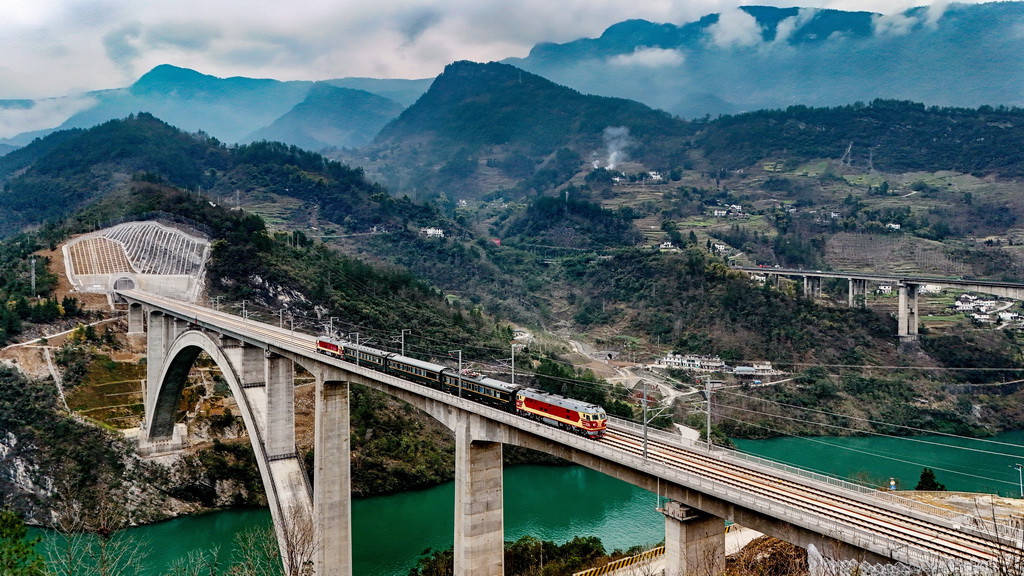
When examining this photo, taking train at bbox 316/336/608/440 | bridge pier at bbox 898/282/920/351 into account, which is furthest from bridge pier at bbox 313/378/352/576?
bridge pier at bbox 898/282/920/351

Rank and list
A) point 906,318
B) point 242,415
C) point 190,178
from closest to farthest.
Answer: point 242,415
point 906,318
point 190,178

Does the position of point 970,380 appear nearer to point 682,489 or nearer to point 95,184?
point 682,489

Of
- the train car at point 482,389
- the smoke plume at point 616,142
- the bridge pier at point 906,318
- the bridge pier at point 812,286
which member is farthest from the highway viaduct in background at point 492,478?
the smoke plume at point 616,142

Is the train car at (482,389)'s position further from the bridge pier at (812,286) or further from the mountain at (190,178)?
the mountain at (190,178)

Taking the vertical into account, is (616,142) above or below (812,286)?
above

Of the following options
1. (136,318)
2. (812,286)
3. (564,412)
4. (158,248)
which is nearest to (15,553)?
(564,412)

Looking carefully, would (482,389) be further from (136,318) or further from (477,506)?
(136,318)
